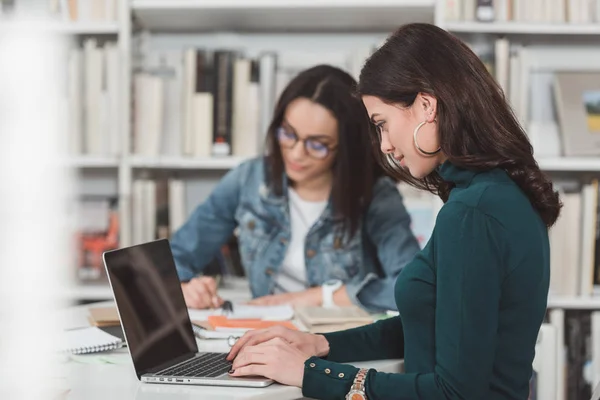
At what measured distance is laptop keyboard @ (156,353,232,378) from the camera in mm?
1325

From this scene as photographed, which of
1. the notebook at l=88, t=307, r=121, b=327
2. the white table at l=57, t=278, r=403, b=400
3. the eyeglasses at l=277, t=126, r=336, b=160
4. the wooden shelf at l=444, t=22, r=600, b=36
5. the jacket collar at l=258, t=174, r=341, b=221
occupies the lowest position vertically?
the white table at l=57, t=278, r=403, b=400

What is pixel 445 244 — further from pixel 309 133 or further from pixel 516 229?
pixel 309 133

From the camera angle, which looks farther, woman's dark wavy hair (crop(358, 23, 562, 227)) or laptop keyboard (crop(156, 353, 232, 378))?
laptop keyboard (crop(156, 353, 232, 378))

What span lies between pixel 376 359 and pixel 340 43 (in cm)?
168

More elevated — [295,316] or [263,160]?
[263,160]

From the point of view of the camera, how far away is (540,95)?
2895mm

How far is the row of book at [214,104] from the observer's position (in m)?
2.69

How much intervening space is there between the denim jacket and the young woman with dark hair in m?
0.80

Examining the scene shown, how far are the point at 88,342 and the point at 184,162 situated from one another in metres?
1.22

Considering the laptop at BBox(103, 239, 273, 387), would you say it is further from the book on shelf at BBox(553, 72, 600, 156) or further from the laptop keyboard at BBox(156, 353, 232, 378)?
the book on shelf at BBox(553, 72, 600, 156)

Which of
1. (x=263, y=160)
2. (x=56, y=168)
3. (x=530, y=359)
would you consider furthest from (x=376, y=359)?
(x=56, y=168)

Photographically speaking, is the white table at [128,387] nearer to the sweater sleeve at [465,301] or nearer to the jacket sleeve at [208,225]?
the sweater sleeve at [465,301]

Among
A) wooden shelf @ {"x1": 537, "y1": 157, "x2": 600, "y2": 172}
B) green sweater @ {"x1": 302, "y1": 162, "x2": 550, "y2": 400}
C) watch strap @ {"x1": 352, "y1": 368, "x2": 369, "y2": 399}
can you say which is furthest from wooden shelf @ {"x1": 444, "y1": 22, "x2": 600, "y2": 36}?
watch strap @ {"x1": 352, "y1": 368, "x2": 369, "y2": 399}

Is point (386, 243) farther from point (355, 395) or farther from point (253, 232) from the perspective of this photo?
point (355, 395)
